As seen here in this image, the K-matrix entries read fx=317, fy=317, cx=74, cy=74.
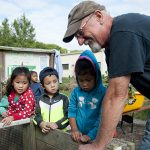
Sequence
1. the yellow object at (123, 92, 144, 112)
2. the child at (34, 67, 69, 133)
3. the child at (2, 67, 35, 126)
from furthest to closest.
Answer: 1. the yellow object at (123, 92, 144, 112)
2. the child at (2, 67, 35, 126)
3. the child at (34, 67, 69, 133)

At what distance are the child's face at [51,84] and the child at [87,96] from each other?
1.83 feet

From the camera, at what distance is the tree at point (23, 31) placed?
3475cm

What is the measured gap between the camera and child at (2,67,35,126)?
3468 mm

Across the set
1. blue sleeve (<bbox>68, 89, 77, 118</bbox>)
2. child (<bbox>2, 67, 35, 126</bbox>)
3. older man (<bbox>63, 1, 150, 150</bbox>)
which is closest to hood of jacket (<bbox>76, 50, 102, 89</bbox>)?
blue sleeve (<bbox>68, 89, 77, 118</bbox>)

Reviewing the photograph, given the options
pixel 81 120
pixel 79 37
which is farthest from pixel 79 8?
pixel 81 120

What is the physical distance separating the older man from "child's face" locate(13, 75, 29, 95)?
1.63 m

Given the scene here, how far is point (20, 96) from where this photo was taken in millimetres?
3564

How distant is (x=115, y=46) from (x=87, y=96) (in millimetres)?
840

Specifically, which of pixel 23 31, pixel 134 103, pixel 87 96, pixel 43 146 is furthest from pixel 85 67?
pixel 23 31

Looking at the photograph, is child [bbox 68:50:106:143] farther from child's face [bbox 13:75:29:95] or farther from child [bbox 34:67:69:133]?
child's face [bbox 13:75:29:95]

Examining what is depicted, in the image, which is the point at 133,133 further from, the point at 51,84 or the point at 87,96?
the point at 87,96

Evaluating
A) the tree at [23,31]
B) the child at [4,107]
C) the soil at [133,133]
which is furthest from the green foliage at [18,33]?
the child at [4,107]

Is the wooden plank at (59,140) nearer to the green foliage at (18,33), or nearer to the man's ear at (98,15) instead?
the man's ear at (98,15)

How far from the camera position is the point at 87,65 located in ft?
8.24
